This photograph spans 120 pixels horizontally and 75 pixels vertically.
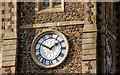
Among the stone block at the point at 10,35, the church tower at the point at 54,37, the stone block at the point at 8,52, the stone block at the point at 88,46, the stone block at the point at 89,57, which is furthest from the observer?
the stone block at the point at 10,35

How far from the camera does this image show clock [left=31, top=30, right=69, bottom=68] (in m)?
35.2

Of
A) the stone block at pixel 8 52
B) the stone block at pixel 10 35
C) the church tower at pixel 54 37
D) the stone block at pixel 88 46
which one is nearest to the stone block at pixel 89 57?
the church tower at pixel 54 37

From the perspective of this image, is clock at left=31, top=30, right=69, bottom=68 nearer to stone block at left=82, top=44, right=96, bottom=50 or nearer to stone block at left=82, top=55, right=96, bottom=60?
stone block at left=82, top=44, right=96, bottom=50

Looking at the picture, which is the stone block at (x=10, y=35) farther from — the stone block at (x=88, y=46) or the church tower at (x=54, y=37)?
the stone block at (x=88, y=46)

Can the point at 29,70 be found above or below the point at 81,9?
below

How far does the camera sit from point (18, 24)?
36.1m

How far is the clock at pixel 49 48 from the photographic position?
3524 centimetres

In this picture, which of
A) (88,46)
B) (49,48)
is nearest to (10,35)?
(49,48)

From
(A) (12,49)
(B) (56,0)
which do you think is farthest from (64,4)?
(A) (12,49)

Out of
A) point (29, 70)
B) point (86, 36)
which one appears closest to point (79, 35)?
point (86, 36)

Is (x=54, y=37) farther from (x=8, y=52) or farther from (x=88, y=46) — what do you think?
(x=8, y=52)

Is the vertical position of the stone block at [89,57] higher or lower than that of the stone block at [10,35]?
lower

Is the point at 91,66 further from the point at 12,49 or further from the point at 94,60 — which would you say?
the point at 12,49

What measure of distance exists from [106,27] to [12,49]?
408 centimetres
